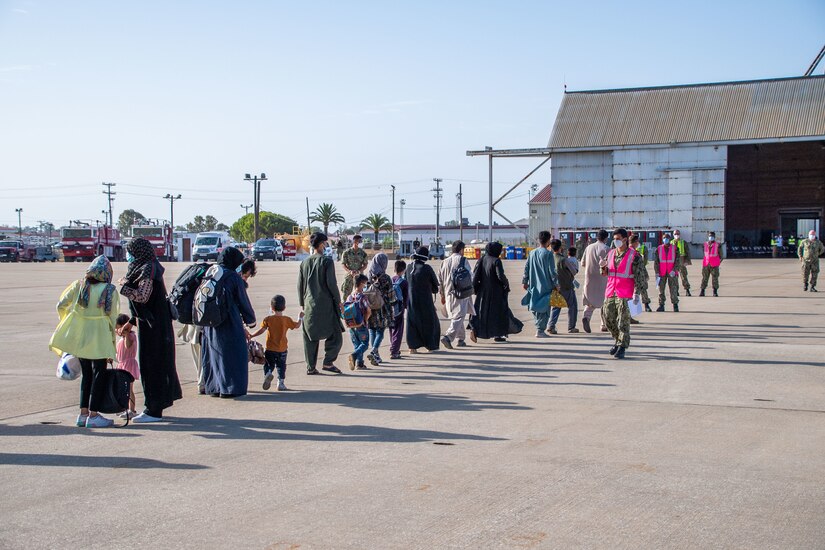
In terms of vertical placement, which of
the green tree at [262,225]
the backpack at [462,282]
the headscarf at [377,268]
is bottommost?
the backpack at [462,282]

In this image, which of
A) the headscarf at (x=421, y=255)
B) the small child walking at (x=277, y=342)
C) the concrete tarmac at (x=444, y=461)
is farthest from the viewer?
the headscarf at (x=421, y=255)

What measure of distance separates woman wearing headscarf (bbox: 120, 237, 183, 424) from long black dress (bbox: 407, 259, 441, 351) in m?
5.37

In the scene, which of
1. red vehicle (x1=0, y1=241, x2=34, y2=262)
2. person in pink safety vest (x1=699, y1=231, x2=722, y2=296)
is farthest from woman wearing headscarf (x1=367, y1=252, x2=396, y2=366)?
red vehicle (x1=0, y1=241, x2=34, y2=262)

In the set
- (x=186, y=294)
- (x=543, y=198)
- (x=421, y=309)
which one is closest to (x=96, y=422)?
(x=186, y=294)

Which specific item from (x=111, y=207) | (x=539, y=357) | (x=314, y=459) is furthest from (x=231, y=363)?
(x=111, y=207)

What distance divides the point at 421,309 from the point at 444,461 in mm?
6826

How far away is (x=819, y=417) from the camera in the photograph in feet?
28.1

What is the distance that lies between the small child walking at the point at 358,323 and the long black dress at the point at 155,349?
11.4 feet

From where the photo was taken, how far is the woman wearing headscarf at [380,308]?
12.4 meters

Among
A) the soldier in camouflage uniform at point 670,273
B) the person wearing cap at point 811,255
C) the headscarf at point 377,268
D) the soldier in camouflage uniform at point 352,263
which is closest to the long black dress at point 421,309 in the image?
the soldier in camouflage uniform at point 352,263

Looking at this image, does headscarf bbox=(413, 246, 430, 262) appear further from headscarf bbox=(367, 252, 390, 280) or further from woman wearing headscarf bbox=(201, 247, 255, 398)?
woman wearing headscarf bbox=(201, 247, 255, 398)

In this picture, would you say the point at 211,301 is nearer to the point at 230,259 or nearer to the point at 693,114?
the point at 230,259

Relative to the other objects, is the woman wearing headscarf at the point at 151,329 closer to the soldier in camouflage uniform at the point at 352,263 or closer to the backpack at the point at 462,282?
the soldier in camouflage uniform at the point at 352,263

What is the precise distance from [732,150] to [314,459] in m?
54.8
